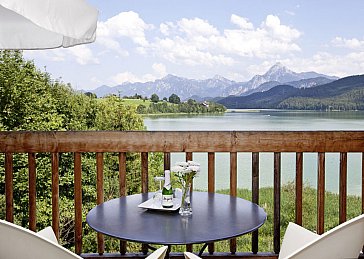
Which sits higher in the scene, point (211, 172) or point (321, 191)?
point (211, 172)

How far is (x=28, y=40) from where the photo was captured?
2008 mm

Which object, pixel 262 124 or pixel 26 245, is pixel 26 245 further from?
pixel 262 124

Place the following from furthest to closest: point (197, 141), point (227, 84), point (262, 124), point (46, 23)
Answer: point (227, 84) → point (262, 124) → point (197, 141) → point (46, 23)

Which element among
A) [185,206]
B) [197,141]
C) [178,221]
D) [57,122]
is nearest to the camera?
[178,221]

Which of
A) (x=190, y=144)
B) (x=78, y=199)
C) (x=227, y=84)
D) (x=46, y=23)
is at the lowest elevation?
(x=78, y=199)

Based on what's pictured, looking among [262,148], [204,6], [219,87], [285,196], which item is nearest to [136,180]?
[219,87]

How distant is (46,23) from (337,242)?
3.29 feet

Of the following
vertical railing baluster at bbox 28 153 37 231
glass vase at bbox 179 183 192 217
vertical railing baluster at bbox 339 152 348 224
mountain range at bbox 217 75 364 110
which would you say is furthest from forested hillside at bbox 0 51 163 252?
glass vase at bbox 179 183 192 217

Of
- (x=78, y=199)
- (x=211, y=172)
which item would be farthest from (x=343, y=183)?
(x=78, y=199)

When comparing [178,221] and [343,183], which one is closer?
[178,221]

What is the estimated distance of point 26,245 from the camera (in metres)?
1.33

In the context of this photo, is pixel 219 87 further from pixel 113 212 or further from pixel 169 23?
pixel 113 212

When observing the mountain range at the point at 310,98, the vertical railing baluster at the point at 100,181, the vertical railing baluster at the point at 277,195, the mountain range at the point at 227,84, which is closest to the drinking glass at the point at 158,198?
the vertical railing baluster at the point at 100,181

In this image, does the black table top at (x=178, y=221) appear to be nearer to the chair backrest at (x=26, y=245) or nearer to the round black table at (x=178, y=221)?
the round black table at (x=178, y=221)
